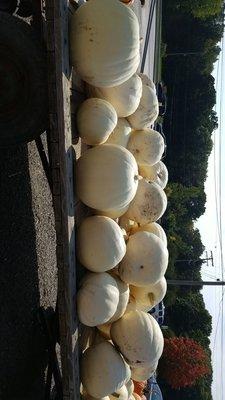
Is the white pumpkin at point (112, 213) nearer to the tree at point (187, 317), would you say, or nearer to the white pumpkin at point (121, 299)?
the white pumpkin at point (121, 299)

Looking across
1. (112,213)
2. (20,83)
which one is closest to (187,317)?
(112,213)

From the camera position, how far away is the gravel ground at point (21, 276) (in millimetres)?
5414

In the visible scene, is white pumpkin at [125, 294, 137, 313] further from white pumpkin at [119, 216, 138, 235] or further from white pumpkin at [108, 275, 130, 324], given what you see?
white pumpkin at [119, 216, 138, 235]

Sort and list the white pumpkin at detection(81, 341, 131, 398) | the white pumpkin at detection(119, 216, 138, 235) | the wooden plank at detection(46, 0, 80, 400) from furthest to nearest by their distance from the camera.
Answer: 1. the white pumpkin at detection(119, 216, 138, 235)
2. the white pumpkin at detection(81, 341, 131, 398)
3. the wooden plank at detection(46, 0, 80, 400)

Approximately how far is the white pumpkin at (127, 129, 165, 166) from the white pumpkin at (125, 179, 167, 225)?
425 mm

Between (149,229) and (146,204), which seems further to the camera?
(149,229)

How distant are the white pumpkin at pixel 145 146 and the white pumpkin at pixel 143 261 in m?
1.00

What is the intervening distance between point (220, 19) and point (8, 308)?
38.7 metres

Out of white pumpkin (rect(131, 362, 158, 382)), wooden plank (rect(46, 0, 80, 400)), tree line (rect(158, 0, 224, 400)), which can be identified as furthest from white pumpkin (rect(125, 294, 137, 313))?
tree line (rect(158, 0, 224, 400))

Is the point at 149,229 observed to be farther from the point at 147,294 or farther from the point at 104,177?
the point at 104,177

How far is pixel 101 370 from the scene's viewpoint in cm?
504

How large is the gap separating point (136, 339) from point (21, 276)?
4.94 feet

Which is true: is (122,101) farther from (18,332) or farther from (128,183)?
(18,332)

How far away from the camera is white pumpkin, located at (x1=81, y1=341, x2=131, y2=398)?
507cm
